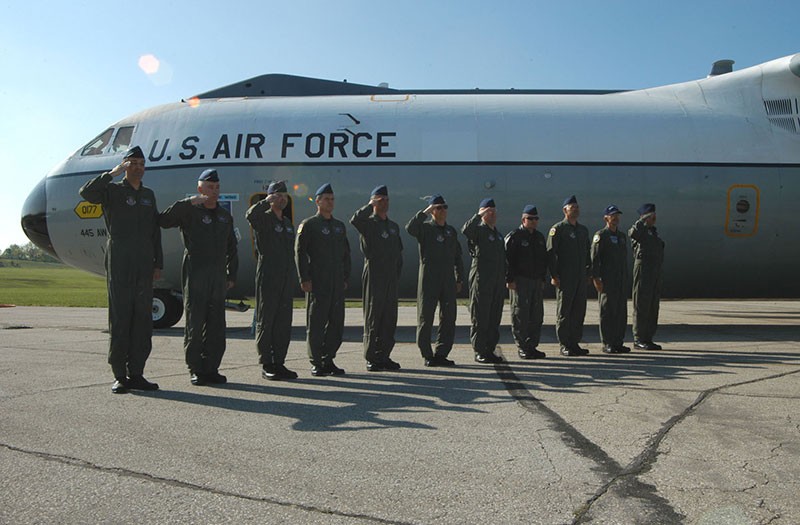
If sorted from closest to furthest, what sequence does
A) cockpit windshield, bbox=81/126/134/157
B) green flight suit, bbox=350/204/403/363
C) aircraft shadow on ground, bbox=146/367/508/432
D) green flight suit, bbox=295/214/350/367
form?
aircraft shadow on ground, bbox=146/367/508/432 < green flight suit, bbox=295/214/350/367 < green flight suit, bbox=350/204/403/363 < cockpit windshield, bbox=81/126/134/157

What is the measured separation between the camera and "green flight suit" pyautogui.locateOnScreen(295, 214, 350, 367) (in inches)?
241

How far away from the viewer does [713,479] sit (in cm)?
294

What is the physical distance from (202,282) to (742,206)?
801 cm

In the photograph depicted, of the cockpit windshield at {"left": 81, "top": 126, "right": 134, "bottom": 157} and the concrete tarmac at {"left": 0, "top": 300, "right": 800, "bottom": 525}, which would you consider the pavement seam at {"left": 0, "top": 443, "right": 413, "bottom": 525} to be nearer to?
the concrete tarmac at {"left": 0, "top": 300, "right": 800, "bottom": 525}

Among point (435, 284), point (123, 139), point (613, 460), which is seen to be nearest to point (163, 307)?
point (123, 139)

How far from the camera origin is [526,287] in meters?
7.28

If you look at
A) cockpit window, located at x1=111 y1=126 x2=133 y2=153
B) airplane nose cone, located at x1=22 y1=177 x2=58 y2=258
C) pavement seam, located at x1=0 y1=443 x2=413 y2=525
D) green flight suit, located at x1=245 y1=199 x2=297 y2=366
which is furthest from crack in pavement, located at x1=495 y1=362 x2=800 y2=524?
airplane nose cone, located at x1=22 y1=177 x2=58 y2=258

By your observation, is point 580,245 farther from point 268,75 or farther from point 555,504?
point 268,75

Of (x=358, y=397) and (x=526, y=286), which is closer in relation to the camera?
(x=358, y=397)

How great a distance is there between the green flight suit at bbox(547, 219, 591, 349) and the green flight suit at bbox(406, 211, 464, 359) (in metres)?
1.47

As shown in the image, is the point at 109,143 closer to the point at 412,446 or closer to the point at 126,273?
the point at 126,273

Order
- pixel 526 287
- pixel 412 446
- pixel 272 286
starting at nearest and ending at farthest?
pixel 412 446 < pixel 272 286 < pixel 526 287

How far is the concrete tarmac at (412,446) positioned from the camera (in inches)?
103

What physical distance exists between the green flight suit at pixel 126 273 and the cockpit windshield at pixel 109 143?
5928 millimetres
